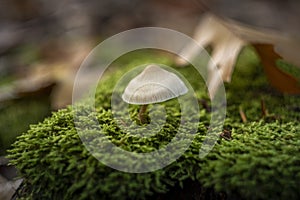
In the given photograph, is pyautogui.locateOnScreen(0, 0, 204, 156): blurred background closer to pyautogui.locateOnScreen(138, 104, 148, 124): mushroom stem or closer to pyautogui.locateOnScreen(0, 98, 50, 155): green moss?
pyautogui.locateOnScreen(0, 98, 50, 155): green moss

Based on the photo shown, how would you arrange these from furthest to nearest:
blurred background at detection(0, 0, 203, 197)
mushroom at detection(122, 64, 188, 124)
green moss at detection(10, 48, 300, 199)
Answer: blurred background at detection(0, 0, 203, 197), mushroom at detection(122, 64, 188, 124), green moss at detection(10, 48, 300, 199)

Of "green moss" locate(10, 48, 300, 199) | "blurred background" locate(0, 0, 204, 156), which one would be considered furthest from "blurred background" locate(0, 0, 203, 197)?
"green moss" locate(10, 48, 300, 199)

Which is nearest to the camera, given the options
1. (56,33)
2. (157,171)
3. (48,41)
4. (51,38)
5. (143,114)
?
(157,171)

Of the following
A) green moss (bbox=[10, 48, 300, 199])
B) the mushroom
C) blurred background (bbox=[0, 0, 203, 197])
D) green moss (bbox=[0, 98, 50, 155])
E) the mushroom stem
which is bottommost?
green moss (bbox=[10, 48, 300, 199])

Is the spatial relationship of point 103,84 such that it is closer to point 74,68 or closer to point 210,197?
point 74,68

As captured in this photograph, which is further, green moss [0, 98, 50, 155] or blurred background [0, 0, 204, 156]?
blurred background [0, 0, 204, 156]

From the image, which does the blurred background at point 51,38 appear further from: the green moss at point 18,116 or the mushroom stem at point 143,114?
the mushroom stem at point 143,114

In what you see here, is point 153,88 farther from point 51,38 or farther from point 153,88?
point 51,38

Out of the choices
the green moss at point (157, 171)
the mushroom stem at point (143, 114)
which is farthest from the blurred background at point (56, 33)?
the mushroom stem at point (143, 114)

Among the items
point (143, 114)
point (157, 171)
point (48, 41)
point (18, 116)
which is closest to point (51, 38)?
point (48, 41)
